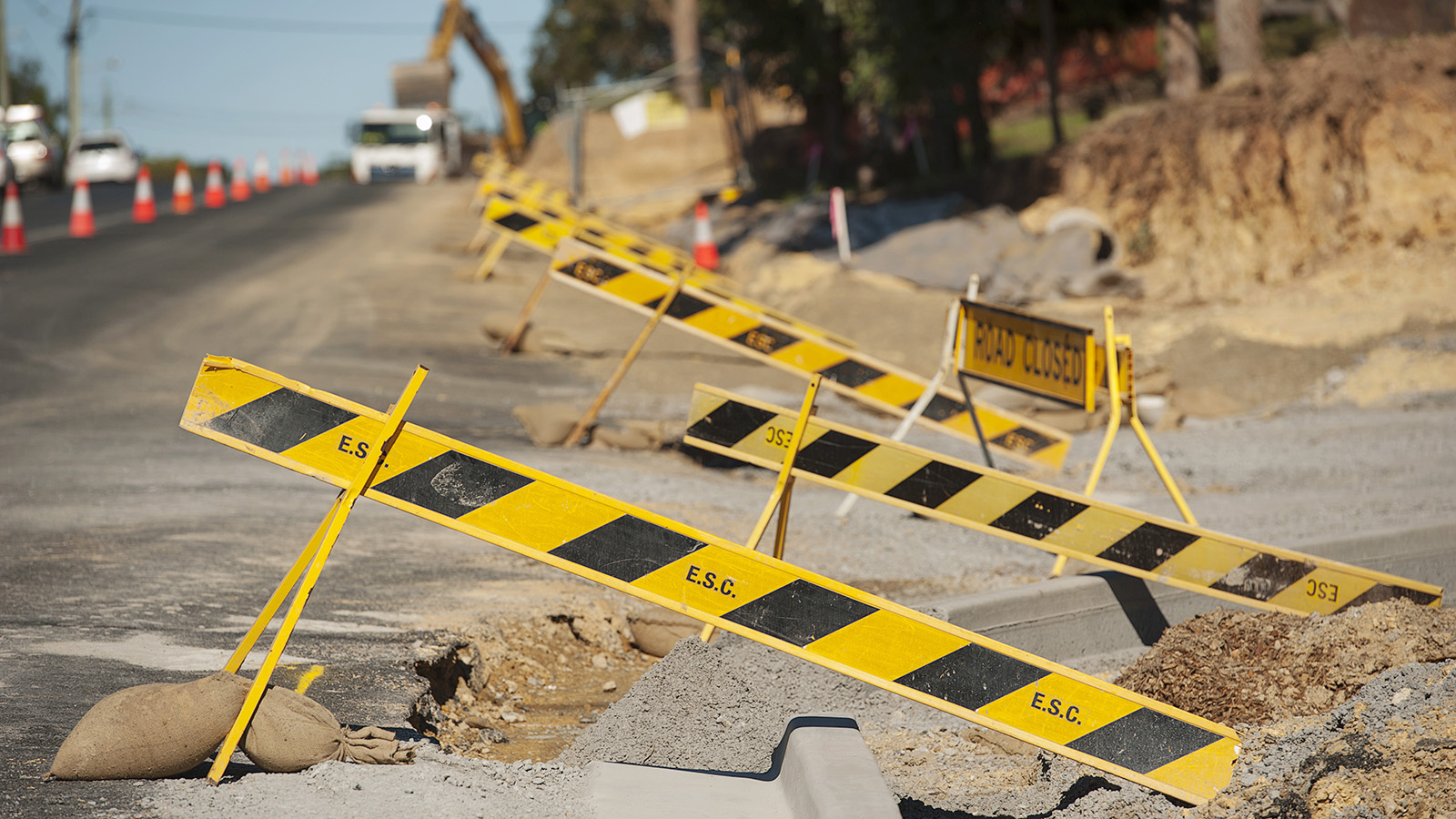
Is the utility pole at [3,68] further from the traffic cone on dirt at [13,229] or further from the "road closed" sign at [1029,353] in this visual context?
the "road closed" sign at [1029,353]

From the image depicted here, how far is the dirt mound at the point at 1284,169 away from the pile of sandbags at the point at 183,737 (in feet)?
41.3

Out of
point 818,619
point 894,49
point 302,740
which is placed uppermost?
point 894,49

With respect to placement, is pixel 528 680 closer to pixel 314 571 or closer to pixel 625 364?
pixel 314 571

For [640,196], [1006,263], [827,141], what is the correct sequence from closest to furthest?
[1006,263] < [640,196] < [827,141]

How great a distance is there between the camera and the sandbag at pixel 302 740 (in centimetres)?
325

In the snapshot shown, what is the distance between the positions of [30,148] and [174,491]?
32.6 metres

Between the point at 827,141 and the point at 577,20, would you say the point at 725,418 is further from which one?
the point at 577,20

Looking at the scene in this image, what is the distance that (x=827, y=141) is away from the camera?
2667cm

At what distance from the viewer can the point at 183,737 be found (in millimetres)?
3193

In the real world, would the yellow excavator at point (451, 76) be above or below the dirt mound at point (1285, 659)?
above

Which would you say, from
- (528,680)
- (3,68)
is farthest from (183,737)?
(3,68)

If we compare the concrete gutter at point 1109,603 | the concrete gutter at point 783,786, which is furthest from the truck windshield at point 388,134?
the concrete gutter at point 783,786

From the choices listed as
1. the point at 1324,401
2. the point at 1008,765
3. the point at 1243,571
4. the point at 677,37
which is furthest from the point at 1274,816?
the point at 677,37

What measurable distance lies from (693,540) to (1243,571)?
7.89ft
